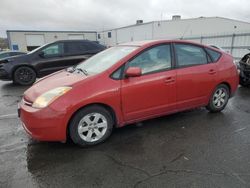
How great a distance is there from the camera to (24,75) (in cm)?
805

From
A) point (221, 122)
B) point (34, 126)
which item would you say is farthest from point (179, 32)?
point (34, 126)

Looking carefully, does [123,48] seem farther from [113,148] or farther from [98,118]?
[113,148]

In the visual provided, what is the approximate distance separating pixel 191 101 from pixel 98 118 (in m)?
1.94

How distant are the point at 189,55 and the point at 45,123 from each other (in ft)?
9.40

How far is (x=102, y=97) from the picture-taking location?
3.10 metres

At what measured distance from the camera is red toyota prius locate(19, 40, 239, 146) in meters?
2.94

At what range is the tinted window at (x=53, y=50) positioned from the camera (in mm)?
8125

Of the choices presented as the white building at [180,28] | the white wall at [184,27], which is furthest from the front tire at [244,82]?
the white wall at [184,27]

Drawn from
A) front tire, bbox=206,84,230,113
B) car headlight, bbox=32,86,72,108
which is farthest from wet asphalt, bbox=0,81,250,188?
car headlight, bbox=32,86,72,108

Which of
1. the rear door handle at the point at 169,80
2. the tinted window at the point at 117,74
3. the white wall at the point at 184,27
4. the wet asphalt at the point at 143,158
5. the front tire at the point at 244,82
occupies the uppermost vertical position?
the white wall at the point at 184,27

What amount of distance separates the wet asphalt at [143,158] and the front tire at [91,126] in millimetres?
134

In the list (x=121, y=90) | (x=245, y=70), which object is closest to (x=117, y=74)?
(x=121, y=90)

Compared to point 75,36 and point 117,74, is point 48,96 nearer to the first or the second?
point 117,74

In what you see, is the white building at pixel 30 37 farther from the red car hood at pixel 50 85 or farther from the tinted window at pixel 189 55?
the red car hood at pixel 50 85
